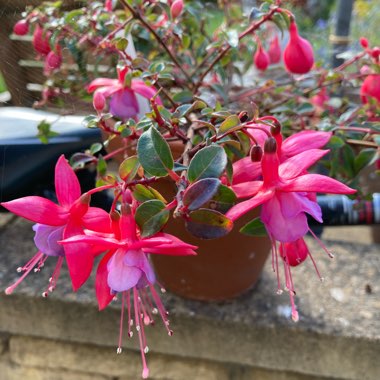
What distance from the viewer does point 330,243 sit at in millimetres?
1039

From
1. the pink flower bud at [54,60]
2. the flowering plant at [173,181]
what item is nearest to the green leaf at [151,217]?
the flowering plant at [173,181]

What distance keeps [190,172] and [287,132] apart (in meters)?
0.33

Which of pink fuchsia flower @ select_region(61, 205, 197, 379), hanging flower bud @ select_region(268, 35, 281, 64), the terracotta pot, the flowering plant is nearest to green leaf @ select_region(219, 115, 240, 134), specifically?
the flowering plant

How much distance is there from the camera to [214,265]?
72 cm

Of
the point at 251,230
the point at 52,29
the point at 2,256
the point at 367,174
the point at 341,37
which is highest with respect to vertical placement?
the point at 52,29

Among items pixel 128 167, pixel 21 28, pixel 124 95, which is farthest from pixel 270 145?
pixel 21 28

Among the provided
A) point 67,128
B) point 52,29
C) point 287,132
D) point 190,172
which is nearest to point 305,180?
point 190,172

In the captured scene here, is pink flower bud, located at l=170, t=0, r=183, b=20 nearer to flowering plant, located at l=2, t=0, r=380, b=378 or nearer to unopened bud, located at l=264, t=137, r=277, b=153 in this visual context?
flowering plant, located at l=2, t=0, r=380, b=378

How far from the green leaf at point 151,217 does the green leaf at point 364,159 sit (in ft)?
1.32

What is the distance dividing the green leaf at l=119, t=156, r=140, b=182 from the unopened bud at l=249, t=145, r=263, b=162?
0.10m

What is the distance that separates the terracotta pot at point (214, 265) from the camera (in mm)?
688

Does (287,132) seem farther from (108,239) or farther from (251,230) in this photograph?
(108,239)

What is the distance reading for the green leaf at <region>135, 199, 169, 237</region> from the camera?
39 cm

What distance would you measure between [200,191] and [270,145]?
71 millimetres
